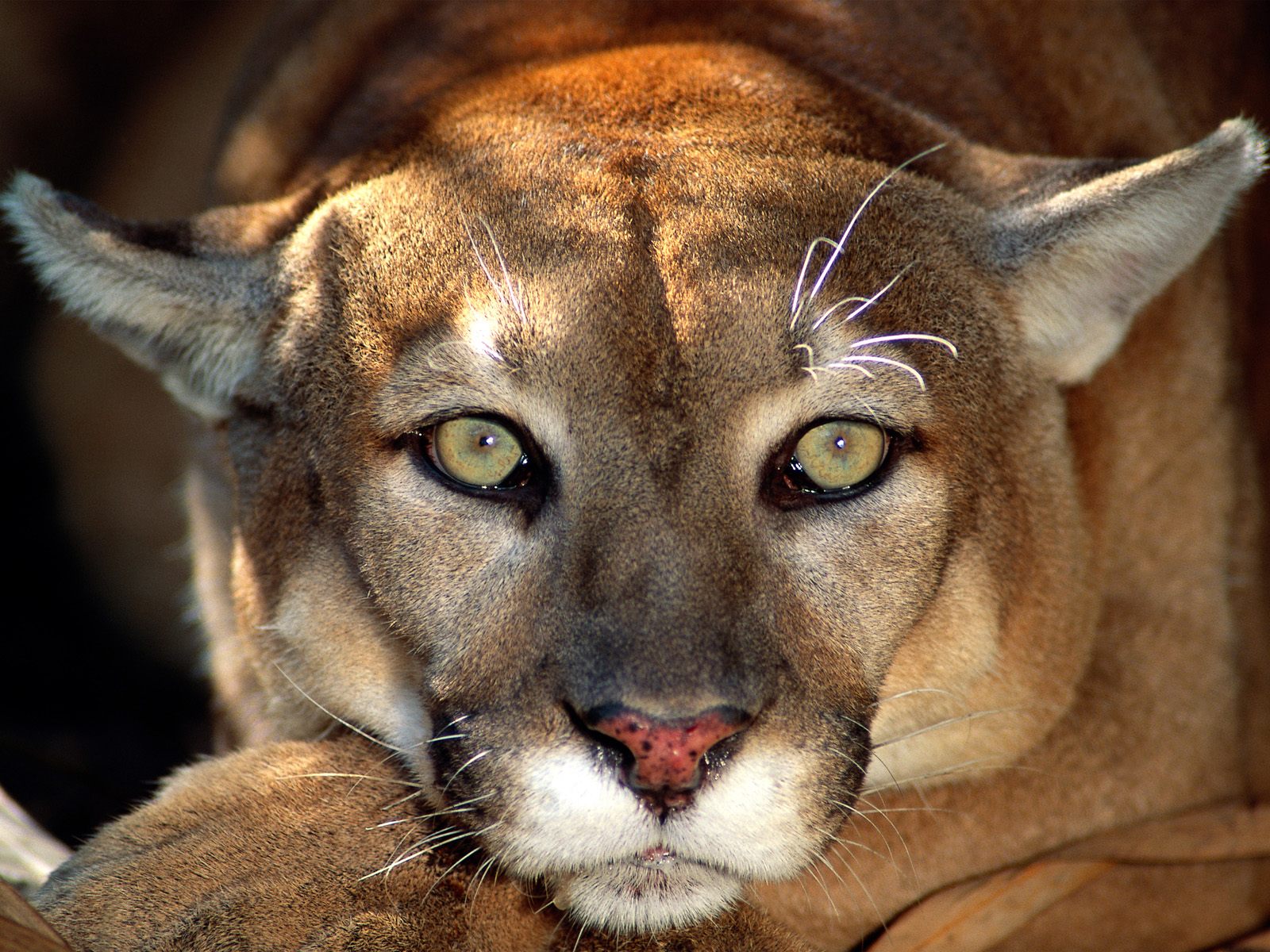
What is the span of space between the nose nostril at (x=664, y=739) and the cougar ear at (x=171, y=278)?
1.24 m

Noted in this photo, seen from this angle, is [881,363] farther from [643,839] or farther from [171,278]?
[171,278]

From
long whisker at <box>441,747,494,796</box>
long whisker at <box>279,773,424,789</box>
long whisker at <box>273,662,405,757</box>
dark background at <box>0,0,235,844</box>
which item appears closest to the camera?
long whisker at <box>441,747,494,796</box>

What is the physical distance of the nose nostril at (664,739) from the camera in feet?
7.14

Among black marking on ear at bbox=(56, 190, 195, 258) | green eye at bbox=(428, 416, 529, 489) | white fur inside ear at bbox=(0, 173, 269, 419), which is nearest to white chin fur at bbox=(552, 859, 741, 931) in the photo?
green eye at bbox=(428, 416, 529, 489)

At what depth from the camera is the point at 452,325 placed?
2561 millimetres

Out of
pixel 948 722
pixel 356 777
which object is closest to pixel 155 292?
pixel 356 777

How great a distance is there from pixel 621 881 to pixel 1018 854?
1.04 m

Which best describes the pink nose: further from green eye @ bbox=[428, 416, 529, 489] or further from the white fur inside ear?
the white fur inside ear

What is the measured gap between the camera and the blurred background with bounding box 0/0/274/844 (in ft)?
16.8

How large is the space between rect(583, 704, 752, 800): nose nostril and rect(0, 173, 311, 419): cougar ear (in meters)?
1.24

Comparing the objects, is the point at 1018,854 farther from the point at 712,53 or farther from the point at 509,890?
the point at 712,53

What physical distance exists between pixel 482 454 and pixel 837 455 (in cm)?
62

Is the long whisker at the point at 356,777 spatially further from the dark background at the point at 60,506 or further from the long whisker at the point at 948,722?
the dark background at the point at 60,506

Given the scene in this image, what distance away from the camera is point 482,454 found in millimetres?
2537
